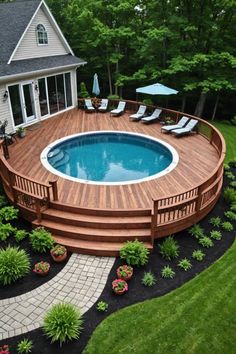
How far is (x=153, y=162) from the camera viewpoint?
13.4 meters

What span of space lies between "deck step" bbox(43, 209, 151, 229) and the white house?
27.6ft

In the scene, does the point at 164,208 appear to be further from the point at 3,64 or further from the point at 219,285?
the point at 3,64

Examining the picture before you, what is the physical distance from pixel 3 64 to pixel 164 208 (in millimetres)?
11975

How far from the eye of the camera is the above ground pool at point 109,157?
11.8 m

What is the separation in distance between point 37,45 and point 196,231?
14540 millimetres

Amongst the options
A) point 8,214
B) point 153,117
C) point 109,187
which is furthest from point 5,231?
point 153,117

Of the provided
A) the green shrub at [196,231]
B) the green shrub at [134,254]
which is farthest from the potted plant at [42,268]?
the green shrub at [196,231]

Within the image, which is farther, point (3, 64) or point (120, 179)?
point (3, 64)

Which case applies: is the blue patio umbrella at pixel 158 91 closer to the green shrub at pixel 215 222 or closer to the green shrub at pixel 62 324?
the green shrub at pixel 215 222

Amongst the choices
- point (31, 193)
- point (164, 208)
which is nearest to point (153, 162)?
point (164, 208)

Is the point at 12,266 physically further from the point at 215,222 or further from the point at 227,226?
the point at 227,226

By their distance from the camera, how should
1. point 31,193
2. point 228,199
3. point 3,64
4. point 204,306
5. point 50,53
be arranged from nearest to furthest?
point 204,306
point 31,193
point 228,199
point 3,64
point 50,53

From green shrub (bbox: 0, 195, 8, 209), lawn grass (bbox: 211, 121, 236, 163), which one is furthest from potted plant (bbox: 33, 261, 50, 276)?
lawn grass (bbox: 211, 121, 236, 163)

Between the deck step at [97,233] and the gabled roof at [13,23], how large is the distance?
10.9 meters
